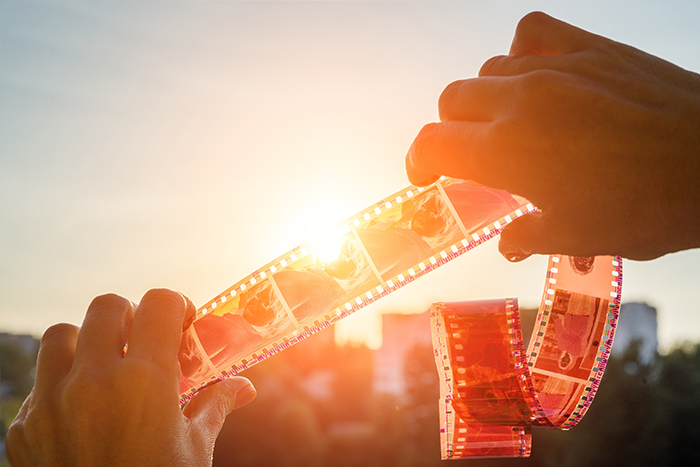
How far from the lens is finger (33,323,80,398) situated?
1171 mm

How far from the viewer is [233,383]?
5.26 feet

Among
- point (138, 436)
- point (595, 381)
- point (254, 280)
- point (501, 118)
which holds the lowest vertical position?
point (595, 381)

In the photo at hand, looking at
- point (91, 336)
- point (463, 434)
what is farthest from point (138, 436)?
point (463, 434)

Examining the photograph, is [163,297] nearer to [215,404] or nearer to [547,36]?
[215,404]

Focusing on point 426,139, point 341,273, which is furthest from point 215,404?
point 426,139

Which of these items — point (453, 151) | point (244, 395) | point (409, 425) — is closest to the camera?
point (453, 151)

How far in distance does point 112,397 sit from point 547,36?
1199 mm

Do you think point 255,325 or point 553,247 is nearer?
point 553,247

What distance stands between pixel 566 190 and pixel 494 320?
1102mm

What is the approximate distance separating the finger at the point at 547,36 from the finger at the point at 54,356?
4.22ft

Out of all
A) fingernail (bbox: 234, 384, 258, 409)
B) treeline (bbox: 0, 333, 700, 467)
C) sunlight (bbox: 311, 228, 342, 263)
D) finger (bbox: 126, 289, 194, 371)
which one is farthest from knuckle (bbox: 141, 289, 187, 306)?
treeline (bbox: 0, 333, 700, 467)

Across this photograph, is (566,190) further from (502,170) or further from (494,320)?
(494,320)

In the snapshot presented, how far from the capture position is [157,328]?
1183mm

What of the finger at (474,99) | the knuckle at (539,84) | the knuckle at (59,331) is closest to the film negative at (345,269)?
the knuckle at (59,331)
